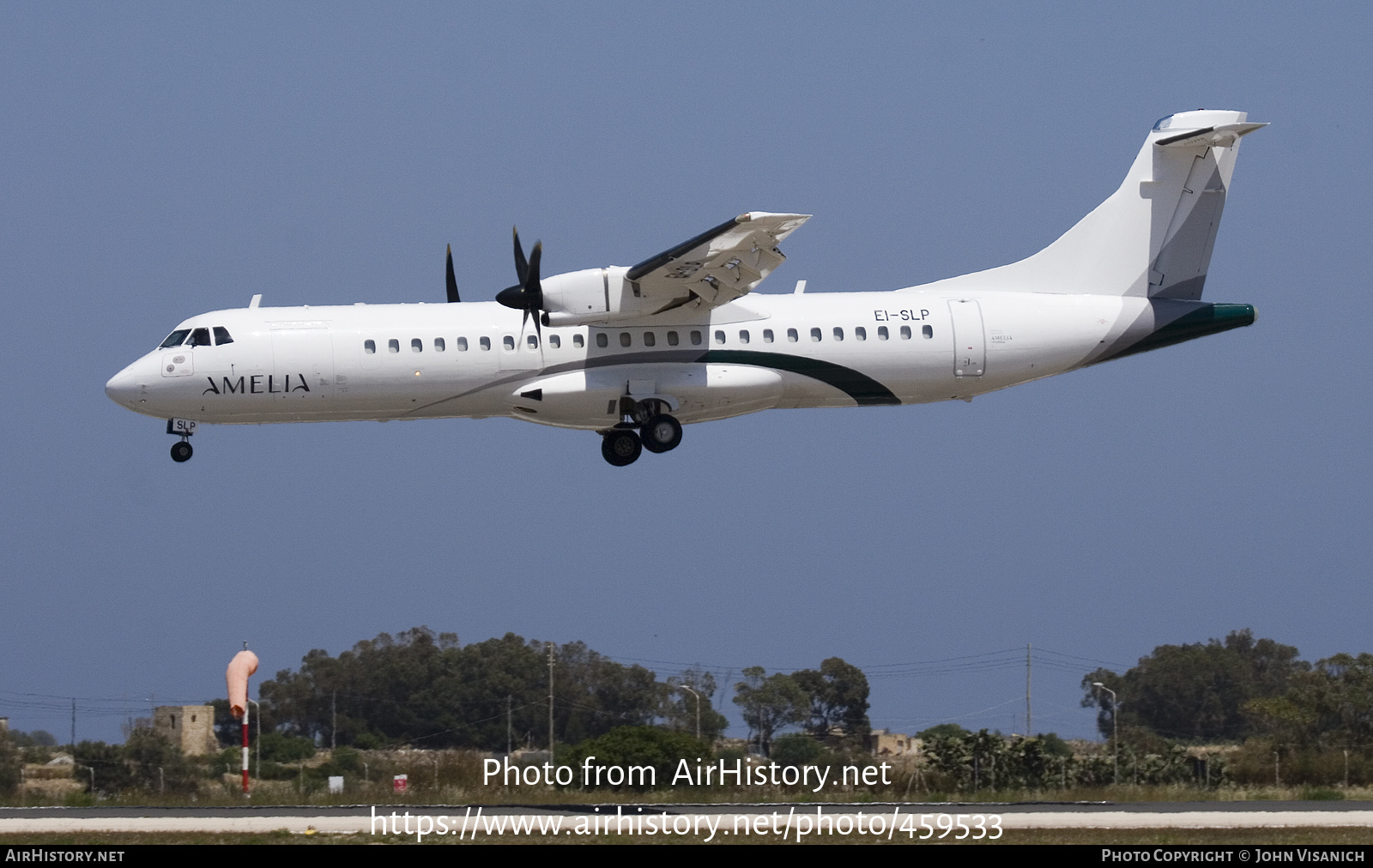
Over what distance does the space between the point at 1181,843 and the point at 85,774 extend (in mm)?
18451

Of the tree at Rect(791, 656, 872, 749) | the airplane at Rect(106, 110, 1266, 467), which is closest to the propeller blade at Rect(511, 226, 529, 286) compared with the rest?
the airplane at Rect(106, 110, 1266, 467)

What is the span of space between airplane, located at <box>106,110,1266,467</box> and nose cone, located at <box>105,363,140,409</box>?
0.03 meters

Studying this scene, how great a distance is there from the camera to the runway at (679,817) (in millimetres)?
20859

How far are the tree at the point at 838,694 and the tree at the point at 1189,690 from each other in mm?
5095

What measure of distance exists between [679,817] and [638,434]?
8.99 meters

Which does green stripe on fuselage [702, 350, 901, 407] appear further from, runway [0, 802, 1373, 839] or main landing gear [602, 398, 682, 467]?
runway [0, 802, 1373, 839]

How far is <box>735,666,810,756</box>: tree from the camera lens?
108 feet

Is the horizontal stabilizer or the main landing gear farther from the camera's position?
the horizontal stabilizer

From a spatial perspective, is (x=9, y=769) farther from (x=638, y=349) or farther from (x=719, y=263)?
(x=719, y=263)

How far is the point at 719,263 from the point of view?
2698 centimetres

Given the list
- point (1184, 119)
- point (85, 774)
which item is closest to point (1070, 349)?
point (1184, 119)

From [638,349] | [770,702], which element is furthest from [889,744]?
[638,349]
